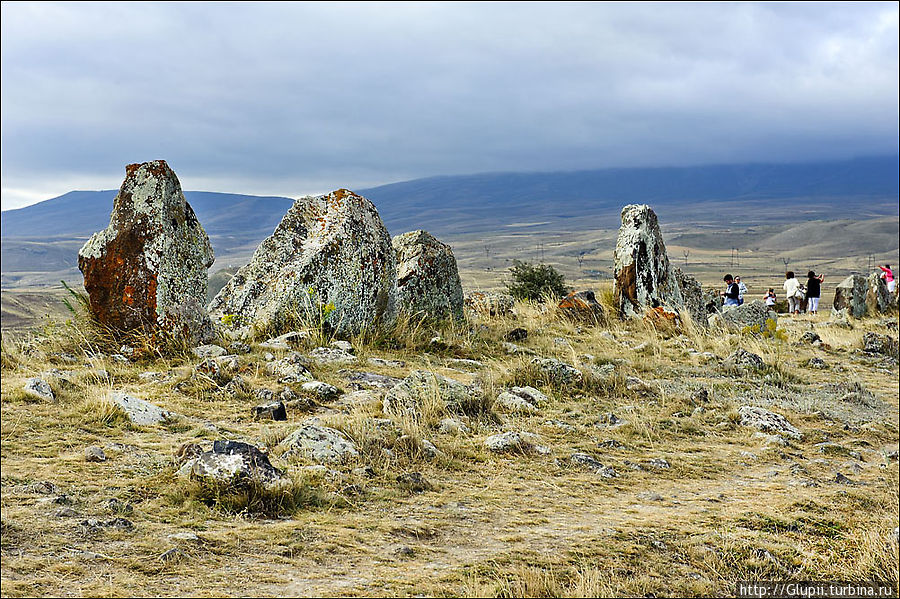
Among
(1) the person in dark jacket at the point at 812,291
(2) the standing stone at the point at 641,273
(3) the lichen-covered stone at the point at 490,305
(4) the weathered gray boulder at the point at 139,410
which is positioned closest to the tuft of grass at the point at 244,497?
(4) the weathered gray boulder at the point at 139,410

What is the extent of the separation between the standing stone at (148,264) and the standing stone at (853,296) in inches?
815

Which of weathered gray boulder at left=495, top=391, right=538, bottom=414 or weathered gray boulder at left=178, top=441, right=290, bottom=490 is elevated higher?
weathered gray boulder at left=178, top=441, right=290, bottom=490

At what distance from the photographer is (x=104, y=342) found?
8.80 m

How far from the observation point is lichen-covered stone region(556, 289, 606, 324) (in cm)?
1481

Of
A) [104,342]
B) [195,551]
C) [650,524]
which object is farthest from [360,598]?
[104,342]

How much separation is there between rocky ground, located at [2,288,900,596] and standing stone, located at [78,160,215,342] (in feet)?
1.59

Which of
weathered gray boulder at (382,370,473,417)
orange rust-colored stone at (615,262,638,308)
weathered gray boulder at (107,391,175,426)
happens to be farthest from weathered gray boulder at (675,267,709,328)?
weathered gray boulder at (107,391,175,426)

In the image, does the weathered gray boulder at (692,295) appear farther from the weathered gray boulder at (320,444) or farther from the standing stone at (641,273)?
the weathered gray boulder at (320,444)

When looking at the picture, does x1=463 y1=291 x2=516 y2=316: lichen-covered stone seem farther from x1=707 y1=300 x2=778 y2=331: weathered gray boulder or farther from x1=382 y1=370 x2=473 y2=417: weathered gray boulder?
x1=382 y1=370 x2=473 y2=417: weathered gray boulder

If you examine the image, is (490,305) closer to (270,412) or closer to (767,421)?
(767,421)

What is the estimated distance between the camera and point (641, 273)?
15508 millimetres

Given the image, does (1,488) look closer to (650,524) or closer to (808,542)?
(650,524)

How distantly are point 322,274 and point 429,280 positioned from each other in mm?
2781

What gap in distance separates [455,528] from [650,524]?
4.11ft
